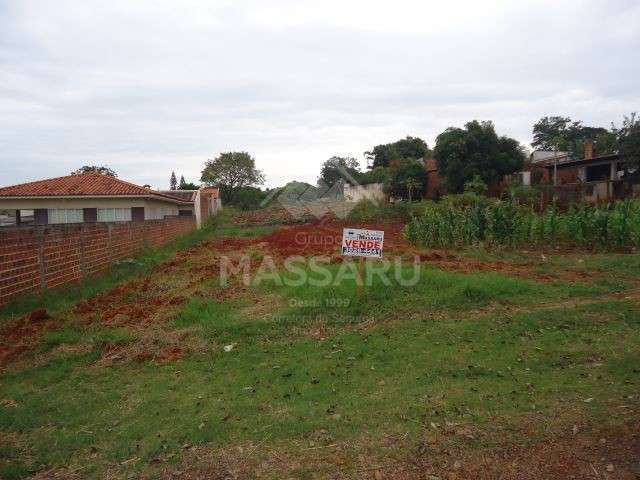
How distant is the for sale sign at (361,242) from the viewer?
263 inches

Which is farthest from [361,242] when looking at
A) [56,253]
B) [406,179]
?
[406,179]

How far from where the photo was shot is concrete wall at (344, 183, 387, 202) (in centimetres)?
3405

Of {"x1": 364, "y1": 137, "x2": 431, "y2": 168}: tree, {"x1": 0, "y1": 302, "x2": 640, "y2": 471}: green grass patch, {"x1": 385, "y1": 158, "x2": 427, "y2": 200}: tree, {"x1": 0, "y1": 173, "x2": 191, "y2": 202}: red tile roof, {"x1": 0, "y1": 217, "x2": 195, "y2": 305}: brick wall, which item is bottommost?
{"x1": 0, "y1": 302, "x2": 640, "y2": 471}: green grass patch

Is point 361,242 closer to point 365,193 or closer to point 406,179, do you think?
point 406,179

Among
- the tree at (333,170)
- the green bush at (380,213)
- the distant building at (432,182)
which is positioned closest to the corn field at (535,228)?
the green bush at (380,213)

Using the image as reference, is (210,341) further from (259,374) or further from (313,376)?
(313,376)

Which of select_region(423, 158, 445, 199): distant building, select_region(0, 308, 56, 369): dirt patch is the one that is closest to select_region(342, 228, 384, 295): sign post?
select_region(0, 308, 56, 369): dirt patch

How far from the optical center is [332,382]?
4.36 m

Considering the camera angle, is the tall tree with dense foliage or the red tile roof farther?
the tall tree with dense foliage

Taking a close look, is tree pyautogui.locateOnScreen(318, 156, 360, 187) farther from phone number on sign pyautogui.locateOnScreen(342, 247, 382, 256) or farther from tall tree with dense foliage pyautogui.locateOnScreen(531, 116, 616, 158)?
phone number on sign pyautogui.locateOnScreen(342, 247, 382, 256)

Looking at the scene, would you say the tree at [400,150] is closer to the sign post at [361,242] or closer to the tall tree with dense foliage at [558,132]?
the tall tree with dense foliage at [558,132]

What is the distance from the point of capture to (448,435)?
3.31 m

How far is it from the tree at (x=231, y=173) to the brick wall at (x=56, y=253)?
152 feet

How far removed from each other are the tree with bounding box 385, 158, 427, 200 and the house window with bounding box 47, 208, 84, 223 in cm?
2176
